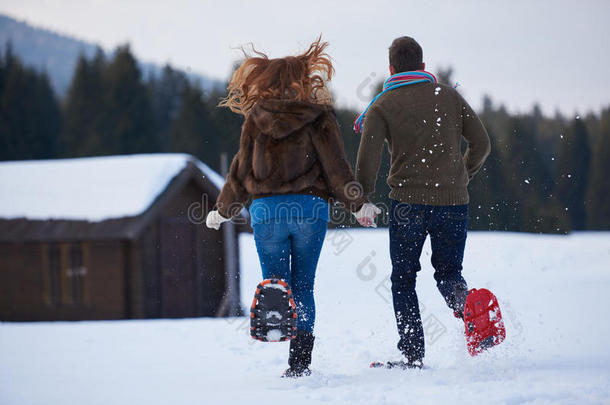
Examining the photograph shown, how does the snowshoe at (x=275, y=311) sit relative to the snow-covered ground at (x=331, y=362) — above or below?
above

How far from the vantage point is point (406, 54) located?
138 inches

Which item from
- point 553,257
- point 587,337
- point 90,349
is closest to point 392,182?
point 587,337

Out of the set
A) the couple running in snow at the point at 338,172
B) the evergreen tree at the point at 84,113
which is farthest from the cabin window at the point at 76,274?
the evergreen tree at the point at 84,113

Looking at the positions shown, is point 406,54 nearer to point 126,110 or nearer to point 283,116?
point 283,116

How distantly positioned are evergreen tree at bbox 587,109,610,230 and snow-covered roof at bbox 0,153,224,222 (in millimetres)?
35032

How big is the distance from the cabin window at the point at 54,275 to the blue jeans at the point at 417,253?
12.6m

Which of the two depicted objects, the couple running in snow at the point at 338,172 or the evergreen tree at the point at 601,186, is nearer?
the couple running in snow at the point at 338,172

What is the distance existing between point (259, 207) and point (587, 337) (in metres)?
2.63

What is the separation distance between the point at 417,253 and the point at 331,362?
3.13 ft

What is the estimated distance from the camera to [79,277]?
1407 centimetres

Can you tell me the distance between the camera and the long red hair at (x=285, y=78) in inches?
135

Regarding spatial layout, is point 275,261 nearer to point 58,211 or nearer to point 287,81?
point 287,81

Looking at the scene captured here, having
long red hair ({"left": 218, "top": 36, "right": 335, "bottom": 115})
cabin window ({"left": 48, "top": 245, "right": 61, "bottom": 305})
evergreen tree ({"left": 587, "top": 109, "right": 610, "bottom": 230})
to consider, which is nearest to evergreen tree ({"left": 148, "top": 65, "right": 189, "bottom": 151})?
evergreen tree ({"left": 587, "top": 109, "right": 610, "bottom": 230})

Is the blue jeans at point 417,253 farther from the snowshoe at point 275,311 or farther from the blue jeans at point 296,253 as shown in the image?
the snowshoe at point 275,311
